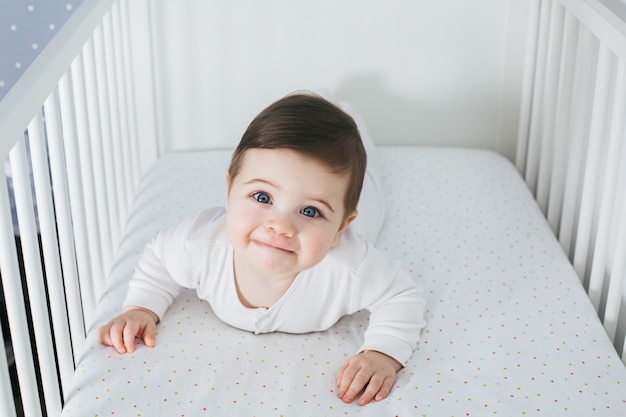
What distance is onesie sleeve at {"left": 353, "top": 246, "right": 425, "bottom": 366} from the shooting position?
125cm

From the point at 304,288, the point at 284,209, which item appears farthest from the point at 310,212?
the point at 304,288

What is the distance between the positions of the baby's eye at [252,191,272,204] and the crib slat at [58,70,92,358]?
307mm

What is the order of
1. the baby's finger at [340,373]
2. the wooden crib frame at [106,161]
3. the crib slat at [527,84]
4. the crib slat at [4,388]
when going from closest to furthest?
1. the crib slat at [4,388]
2. the wooden crib frame at [106,161]
3. the baby's finger at [340,373]
4. the crib slat at [527,84]

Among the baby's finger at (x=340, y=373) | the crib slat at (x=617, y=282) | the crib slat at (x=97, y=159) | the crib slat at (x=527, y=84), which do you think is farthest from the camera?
the crib slat at (x=527, y=84)

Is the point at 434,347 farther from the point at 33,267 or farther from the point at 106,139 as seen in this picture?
the point at 106,139

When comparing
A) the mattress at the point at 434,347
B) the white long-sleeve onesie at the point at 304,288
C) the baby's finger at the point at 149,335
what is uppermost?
the white long-sleeve onesie at the point at 304,288

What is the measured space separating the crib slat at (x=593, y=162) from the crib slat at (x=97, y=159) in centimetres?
82

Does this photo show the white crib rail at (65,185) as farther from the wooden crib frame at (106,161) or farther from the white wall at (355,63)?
the white wall at (355,63)

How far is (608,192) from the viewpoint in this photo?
1388 mm

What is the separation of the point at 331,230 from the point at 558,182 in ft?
2.23

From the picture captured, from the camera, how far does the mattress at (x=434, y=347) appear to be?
1.15m

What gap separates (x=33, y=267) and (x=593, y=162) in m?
0.89

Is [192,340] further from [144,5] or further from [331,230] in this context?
[144,5]

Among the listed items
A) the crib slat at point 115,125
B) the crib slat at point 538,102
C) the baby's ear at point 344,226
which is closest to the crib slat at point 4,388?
the baby's ear at point 344,226
